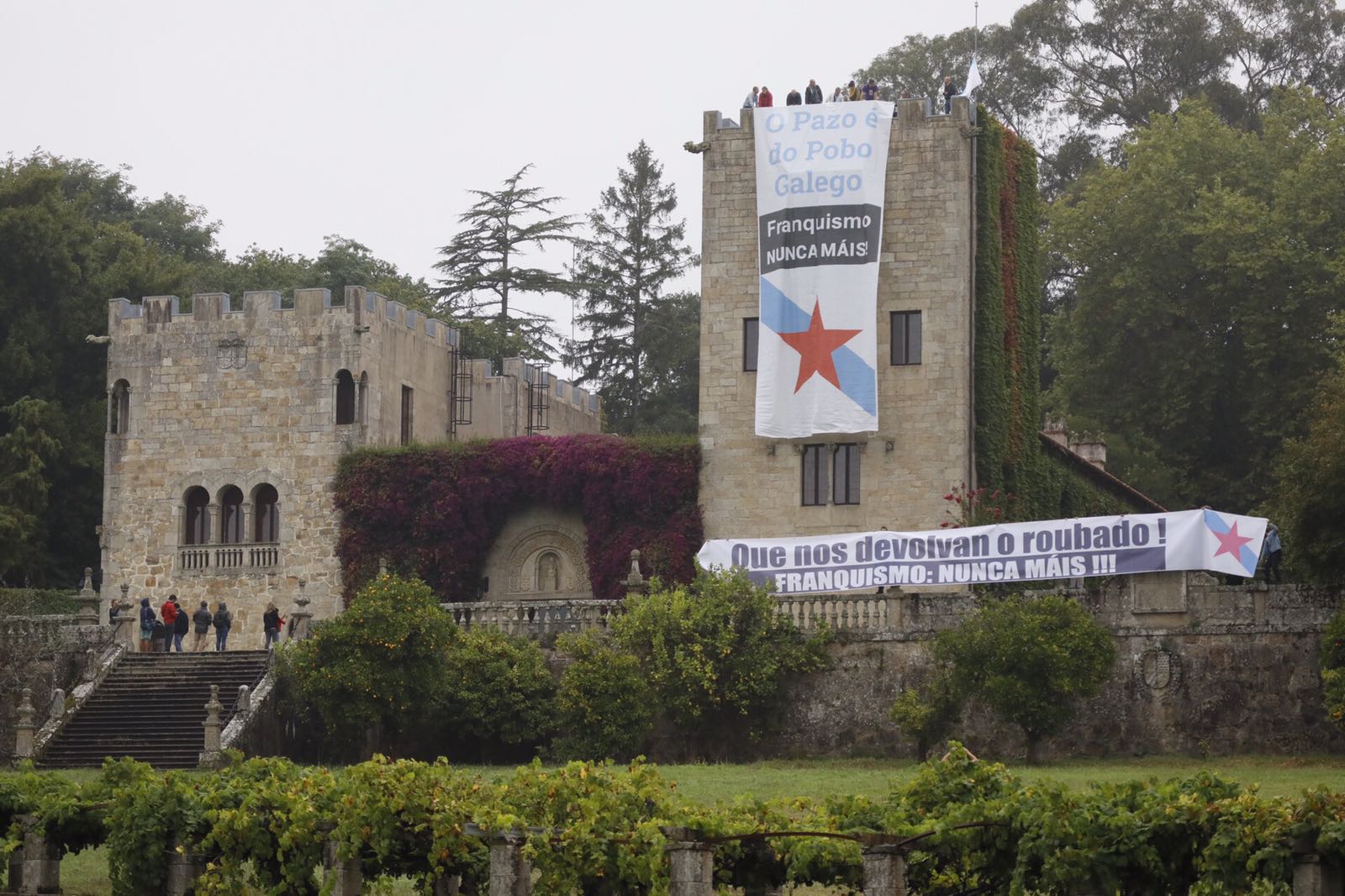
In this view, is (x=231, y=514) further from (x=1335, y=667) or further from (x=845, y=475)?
(x=1335, y=667)

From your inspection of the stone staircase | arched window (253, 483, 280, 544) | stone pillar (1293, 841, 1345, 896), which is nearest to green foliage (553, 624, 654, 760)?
the stone staircase

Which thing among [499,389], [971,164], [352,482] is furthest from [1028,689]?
[499,389]

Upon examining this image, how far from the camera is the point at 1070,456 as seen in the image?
176 ft

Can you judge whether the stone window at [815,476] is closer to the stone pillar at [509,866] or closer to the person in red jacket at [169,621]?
the person in red jacket at [169,621]

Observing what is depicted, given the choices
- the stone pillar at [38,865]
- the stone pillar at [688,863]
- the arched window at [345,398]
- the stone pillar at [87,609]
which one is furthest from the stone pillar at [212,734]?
the stone pillar at [688,863]

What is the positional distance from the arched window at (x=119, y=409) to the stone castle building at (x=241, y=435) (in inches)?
1.4

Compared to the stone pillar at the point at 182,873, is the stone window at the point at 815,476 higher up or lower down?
higher up

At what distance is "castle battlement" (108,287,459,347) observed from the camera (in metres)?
51.2

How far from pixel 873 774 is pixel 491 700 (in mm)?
7000

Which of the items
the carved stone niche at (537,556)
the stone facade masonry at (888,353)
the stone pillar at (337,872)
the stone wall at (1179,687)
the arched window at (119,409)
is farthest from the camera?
the arched window at (119,409)

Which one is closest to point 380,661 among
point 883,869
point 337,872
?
point 337,872

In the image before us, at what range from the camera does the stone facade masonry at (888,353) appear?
4719 centimetres

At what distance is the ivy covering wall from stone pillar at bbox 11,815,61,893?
24405mm

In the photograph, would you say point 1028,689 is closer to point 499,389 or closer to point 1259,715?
point 1259,715
